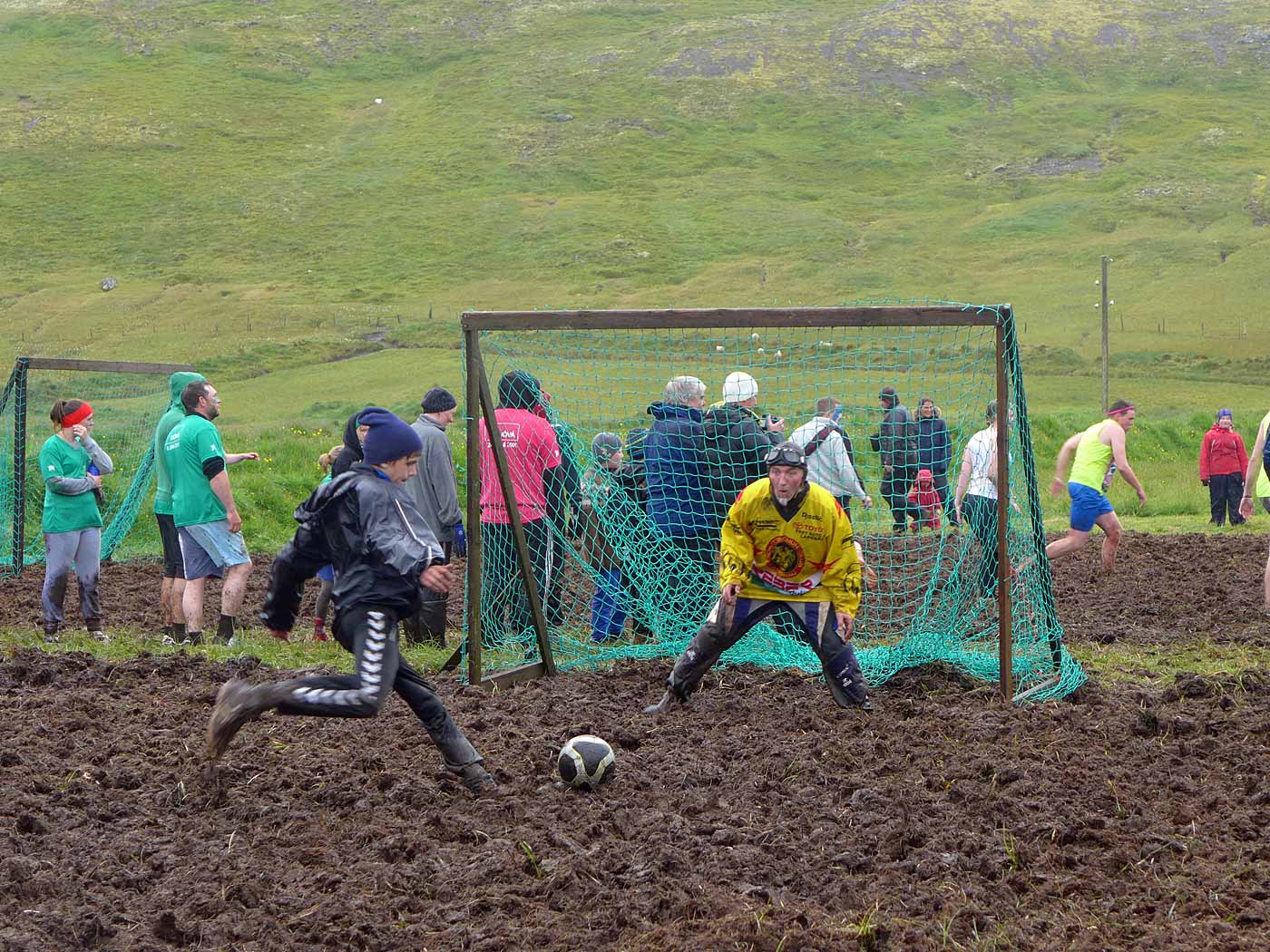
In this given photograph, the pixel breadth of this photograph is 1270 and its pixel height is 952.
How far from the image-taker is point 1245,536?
1589 centimetres

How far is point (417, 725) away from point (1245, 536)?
11978 mm

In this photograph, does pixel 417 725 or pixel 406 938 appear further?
pixel 417 725

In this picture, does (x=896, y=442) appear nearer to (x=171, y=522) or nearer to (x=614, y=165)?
(x=171, y=522)

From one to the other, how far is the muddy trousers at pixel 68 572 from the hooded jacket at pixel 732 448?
4.92 m

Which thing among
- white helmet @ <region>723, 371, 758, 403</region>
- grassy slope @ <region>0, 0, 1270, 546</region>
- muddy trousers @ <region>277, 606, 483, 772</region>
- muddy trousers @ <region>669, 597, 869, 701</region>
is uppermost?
grassy slope @ <region>0, 0, 1270, 546</region>

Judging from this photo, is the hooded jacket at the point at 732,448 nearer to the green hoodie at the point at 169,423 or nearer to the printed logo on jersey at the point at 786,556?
the printed logo on jersey at the point at 786,556

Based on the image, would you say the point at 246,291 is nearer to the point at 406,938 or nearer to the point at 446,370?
the point at 446,370

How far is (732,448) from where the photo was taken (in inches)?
366

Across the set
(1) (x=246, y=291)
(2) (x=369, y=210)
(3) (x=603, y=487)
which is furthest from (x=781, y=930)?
(2) (x=369, y=210)

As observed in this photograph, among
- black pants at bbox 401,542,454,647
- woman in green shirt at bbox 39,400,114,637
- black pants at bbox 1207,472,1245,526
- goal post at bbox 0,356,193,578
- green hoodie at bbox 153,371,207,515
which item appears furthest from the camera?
black pants at bbox 1207,472,1245,526

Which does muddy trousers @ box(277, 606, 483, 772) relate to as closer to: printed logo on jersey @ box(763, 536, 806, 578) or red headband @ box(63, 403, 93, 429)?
printed logo on jersey @ box(763, 536, 806, 578)

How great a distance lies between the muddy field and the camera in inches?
187

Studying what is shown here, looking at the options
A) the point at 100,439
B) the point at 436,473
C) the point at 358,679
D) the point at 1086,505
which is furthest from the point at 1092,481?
the point at 100,439

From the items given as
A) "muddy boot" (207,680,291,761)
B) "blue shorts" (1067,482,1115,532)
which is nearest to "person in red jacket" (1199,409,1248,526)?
"blue shorts" (1067,482,1115,532)
